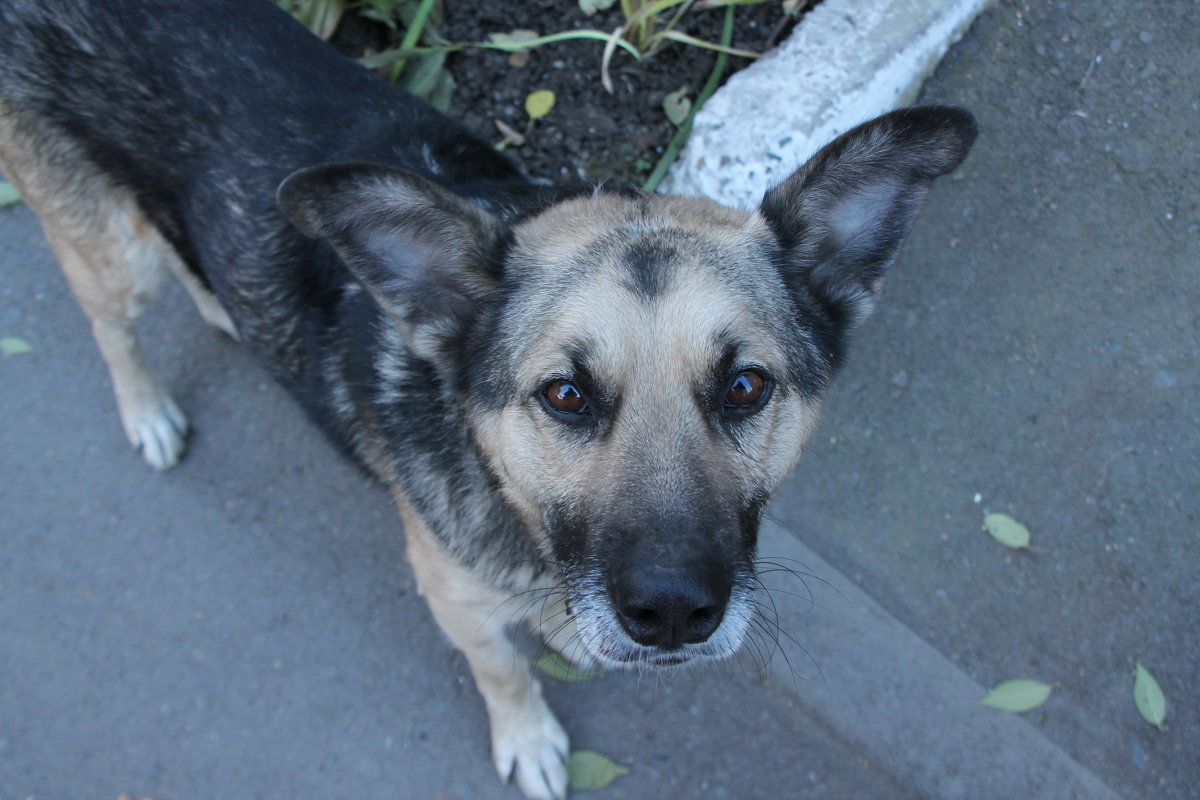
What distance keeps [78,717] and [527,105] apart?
10.1ft

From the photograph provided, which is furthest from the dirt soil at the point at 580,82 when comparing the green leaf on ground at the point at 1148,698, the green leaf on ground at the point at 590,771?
the green leaf on ground at the point at 1148,698

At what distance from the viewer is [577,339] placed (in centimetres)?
200

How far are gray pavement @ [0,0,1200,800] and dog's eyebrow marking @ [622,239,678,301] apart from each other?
1.55 metres

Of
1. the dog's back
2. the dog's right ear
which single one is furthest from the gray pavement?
the dog's right ear

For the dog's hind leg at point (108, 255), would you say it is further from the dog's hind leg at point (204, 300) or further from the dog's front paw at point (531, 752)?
the dog's front paw at point (531, 752)

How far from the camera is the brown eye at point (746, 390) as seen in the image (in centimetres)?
205

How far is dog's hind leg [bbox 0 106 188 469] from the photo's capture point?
284cm

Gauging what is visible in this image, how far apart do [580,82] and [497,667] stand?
8.66ft

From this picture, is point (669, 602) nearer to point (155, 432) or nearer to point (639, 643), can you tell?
point (639, 643)

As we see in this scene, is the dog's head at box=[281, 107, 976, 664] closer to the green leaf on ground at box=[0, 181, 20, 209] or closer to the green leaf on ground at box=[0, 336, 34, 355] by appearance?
the green leaf on ground at box=[0, 336, 34, 355]

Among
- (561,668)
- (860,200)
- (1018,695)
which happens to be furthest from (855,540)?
(860,200)

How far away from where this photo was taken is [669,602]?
1792 millimetres

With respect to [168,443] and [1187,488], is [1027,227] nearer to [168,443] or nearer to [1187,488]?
[1187,488]

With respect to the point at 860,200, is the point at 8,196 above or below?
below
